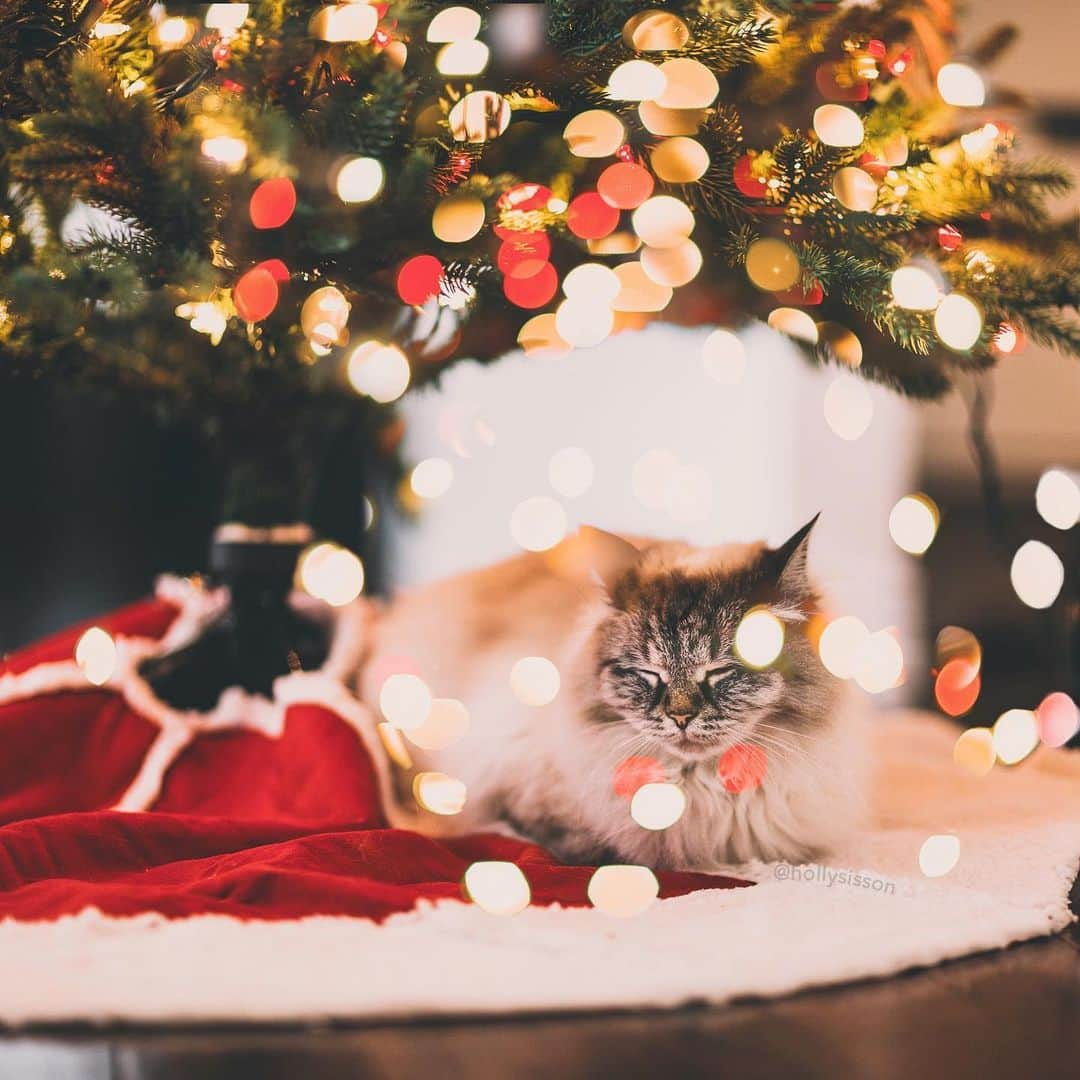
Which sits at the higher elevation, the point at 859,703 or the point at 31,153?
the point at 31,153

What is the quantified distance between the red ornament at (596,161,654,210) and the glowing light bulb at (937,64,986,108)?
27cm

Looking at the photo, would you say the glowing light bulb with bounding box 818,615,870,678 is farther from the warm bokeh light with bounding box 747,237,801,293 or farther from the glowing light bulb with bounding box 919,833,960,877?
the warm bokeh light with bounding box 747,237,801,293

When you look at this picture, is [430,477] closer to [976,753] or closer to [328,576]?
[328,576]

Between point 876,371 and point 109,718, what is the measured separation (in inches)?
33.4

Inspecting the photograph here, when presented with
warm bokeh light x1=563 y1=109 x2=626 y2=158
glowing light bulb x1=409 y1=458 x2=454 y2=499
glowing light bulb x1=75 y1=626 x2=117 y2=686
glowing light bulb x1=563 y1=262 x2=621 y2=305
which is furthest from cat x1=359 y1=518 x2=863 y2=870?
glowing light bulb x1=409 y1=458 x2=454 y2=499

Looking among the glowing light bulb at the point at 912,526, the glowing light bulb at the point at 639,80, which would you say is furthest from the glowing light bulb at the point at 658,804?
the glowing light bulb at the point at 639,80

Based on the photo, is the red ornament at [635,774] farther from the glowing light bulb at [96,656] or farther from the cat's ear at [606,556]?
the glowing light bulb at [96,656]

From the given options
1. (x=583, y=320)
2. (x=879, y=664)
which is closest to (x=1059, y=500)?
(x=879, y=664)

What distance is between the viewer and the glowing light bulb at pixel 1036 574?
1.16m

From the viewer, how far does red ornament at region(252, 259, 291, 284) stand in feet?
2.46

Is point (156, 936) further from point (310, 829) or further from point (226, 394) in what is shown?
point (226, 394)

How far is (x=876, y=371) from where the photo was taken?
38.5 inches

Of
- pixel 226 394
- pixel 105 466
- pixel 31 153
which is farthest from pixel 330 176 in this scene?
pixel 105 466

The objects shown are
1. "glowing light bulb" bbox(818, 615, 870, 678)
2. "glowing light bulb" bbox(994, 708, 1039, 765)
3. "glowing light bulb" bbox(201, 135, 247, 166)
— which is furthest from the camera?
"glowing light bulb" bbox(994, 708, 1039, 765)
